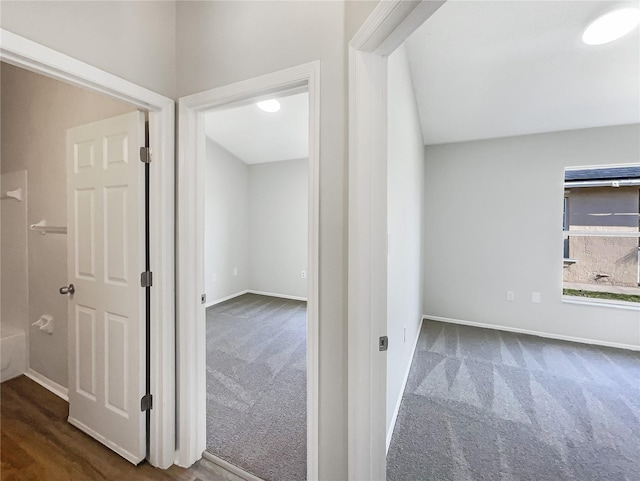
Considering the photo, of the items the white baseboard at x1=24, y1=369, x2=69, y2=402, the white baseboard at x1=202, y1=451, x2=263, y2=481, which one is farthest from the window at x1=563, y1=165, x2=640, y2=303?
the white baseboard at x1=24, y1=369, x2=69, y2=402

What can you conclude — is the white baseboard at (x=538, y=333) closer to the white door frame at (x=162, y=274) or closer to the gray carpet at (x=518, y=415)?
the gray carpet at (x=518, y=415)

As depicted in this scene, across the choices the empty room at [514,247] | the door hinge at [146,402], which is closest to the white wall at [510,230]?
the empty room at [514,247]

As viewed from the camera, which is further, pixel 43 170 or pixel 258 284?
pixel 258 284

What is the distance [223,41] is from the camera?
1394 mm

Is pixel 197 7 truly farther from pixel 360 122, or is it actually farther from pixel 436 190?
pixel 436 190

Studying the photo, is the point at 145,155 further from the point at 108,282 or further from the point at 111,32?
the point at 108,282

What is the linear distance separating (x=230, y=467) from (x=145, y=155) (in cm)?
182

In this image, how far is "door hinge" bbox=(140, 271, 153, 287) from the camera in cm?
149

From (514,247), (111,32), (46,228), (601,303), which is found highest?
(111,32)

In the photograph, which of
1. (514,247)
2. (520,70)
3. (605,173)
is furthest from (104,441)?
(605,173)

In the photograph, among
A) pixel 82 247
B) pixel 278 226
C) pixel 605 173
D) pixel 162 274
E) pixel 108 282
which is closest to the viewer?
pixel 162 274

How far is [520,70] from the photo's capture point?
→ 2.36 meters

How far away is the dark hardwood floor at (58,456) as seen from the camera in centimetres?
146

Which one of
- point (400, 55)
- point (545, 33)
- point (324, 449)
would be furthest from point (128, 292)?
point (545, 33)
